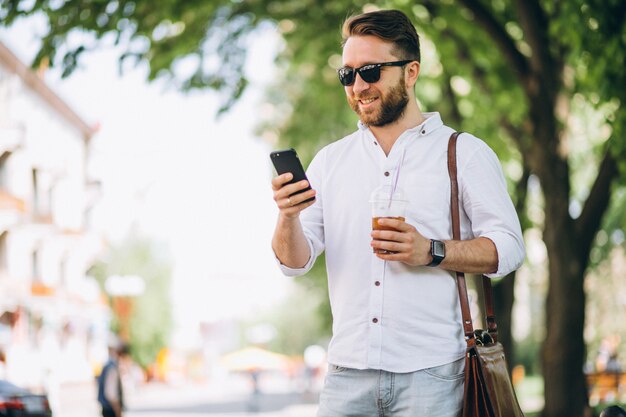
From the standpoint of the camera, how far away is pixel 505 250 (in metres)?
3.31

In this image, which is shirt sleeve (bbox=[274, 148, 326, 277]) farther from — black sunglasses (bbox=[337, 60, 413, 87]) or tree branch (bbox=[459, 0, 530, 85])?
→ tree branch (bbox=[459, 0, 530, 85])

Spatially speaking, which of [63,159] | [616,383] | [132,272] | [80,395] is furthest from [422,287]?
[132,272]

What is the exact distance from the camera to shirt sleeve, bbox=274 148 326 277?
3520mm

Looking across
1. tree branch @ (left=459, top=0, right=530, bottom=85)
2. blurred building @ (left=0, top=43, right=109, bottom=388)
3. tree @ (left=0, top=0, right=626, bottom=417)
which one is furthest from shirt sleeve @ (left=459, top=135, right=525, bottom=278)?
blurred building @ (left=0, top=43, right=109, bottom=388)

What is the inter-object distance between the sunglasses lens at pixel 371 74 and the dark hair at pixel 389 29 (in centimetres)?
10

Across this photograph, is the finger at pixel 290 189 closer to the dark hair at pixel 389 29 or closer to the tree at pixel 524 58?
the dark hair at pixel 389 29

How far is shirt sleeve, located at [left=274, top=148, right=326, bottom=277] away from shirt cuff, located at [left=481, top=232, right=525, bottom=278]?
56 centimetres

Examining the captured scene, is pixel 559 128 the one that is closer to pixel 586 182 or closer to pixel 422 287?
pixel 422 287

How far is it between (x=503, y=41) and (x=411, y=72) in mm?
9997

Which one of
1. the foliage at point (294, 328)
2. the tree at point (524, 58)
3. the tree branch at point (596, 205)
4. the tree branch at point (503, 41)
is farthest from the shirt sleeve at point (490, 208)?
the foliage at point (294, 328)

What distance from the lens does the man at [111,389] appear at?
14.3m

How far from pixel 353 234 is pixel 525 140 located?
13.1 m

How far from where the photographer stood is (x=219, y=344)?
127688mm

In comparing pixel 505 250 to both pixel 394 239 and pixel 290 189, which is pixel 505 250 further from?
pixel 290 189
